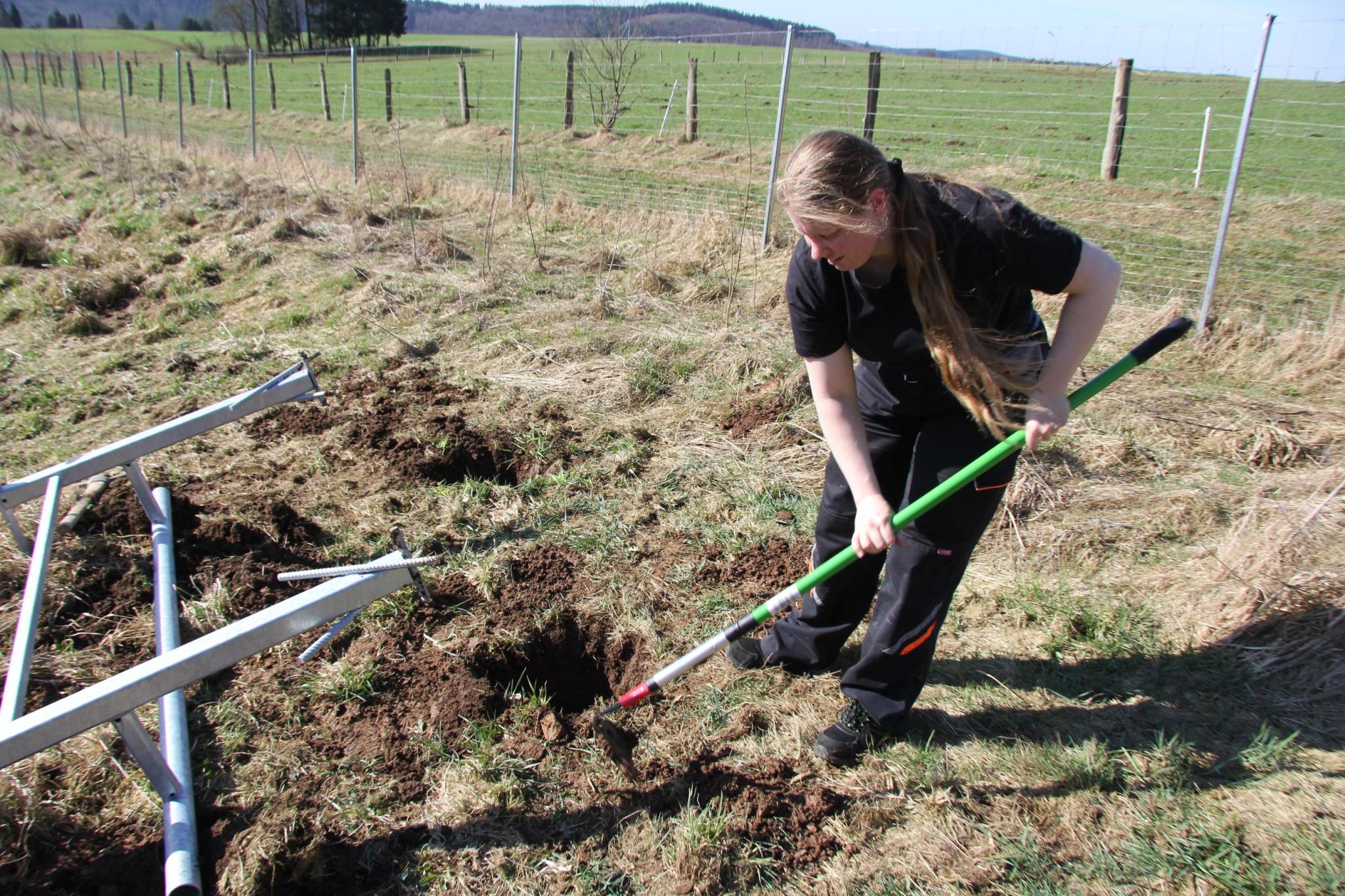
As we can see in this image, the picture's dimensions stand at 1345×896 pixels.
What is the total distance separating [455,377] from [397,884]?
Result: 3.49 meters

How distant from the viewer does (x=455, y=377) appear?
5195 mm

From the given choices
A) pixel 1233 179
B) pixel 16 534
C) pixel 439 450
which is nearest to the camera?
pixel 16 534

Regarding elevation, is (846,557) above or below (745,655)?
above

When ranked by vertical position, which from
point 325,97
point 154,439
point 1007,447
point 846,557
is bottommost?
point 154,439

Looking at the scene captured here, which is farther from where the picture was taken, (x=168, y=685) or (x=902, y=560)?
(x=902, y=560)

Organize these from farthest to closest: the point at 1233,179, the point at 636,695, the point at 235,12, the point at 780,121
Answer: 1. the point at 235,12
2. the point at 780,121
3. the point at 1233,179
4. the point at 636,695

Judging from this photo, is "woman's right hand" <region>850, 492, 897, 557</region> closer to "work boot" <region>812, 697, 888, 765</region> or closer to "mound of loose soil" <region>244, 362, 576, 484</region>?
"work boot" <region>812, 697, 888, 765</region>

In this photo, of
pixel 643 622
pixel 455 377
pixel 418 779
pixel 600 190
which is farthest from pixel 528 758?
pixel 600 190

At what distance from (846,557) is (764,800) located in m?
0.73

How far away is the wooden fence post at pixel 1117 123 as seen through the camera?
449 inches

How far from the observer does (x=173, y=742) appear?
232cm

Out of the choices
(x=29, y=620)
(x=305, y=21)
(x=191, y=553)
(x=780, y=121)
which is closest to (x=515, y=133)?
(x=780, y=121)

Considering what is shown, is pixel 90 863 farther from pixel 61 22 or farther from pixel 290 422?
pixel 61 22

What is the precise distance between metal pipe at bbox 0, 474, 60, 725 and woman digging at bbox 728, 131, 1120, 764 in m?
2.19
